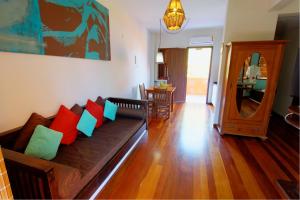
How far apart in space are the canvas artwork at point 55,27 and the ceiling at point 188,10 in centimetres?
95

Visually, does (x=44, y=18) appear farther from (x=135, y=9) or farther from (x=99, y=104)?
(x=135, y=9)

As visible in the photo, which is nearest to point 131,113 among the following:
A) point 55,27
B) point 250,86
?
point 55,27

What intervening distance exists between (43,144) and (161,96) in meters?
2.84

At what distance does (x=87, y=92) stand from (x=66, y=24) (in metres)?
0.98

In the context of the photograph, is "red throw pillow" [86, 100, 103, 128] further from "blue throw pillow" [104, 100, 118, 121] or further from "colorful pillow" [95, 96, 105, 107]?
"colorful pillow" [95, 96, 105, 107]

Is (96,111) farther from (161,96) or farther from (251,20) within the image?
(251,20)

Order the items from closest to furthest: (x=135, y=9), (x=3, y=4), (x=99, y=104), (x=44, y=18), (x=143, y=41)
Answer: (x=3, y=4)
(x=44, y=18)
(x=99, y=104)
(x=135, y=9)
(x=143, y=41)

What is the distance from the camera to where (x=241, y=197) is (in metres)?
1.56

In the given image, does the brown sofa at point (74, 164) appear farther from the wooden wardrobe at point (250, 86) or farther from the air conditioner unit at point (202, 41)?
the air conditioner unit at point (202, 41)

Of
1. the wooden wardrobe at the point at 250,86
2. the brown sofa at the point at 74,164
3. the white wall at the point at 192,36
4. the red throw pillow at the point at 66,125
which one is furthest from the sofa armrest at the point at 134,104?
the white wall at the point at 192,36

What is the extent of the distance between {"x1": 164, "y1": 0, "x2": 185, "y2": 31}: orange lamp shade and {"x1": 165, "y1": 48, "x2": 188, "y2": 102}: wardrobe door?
343 centimetres

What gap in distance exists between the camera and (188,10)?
344cm

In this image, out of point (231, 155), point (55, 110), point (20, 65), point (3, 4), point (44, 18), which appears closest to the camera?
point (3, 4)

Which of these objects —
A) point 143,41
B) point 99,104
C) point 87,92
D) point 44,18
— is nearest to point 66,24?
point 44,18
